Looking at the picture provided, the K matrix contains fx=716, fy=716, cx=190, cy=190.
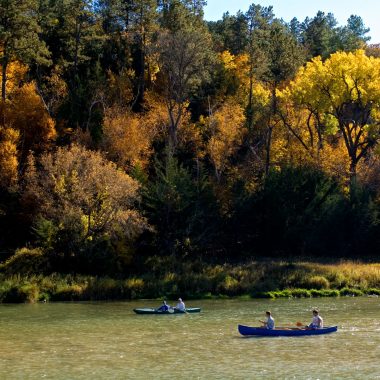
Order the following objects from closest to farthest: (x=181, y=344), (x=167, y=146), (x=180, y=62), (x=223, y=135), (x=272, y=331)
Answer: (x=181, y=344) < (x=272, y=331) < (x=167, y=146) < (x=180, y=62) < (x=223, y=135)

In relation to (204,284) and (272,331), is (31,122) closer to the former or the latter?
(204,284)

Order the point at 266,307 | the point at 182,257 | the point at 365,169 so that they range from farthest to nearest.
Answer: the point at 365,169, the point at 182,257, the point at 266,307

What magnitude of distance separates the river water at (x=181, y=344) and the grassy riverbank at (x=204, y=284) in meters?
4.32

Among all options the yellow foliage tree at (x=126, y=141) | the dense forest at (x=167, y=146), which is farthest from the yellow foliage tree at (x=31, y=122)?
the yellow foliage tree at (x=126, y=141)

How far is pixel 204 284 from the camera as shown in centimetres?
5472

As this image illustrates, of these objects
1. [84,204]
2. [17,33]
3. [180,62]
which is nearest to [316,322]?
[84,204]

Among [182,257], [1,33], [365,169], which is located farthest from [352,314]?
[1,33]

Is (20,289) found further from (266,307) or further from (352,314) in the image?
(352,314)

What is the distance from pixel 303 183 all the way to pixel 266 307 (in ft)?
74.6

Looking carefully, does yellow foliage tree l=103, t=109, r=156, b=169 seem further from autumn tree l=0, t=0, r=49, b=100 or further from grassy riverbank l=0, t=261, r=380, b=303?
grassy riverbank l=0, t=261, r=380, b=303

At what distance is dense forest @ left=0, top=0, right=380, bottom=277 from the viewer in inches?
2256

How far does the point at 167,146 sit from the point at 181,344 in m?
37.2

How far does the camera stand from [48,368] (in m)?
27.1

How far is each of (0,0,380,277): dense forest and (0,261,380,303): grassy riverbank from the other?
2.91 m
